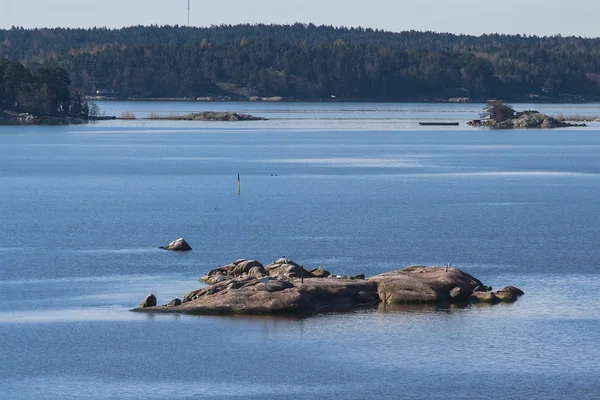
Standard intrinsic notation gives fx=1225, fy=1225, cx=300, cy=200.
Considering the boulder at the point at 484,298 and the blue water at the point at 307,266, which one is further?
the boulder at the point at 484,298

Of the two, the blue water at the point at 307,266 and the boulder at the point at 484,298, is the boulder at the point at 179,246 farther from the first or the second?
the boulder at the point at 484,298

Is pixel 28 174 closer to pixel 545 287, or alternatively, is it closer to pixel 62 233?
pixel 62 233

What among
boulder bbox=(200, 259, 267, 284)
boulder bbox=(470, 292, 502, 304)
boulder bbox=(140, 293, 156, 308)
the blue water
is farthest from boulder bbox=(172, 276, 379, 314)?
boulder bbox=(470, 292, 502, 304)

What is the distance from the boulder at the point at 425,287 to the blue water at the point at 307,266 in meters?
1.06

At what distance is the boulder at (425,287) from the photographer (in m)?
52.1

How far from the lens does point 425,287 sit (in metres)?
52.5

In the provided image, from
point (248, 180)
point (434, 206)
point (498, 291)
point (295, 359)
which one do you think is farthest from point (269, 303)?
point (248, 180)

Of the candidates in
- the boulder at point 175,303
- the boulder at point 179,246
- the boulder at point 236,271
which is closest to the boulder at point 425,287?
the boulder at point 236,271

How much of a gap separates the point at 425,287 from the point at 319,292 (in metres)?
4.72

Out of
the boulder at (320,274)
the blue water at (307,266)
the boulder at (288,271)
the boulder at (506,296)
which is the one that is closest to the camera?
the blue water at (307,266)

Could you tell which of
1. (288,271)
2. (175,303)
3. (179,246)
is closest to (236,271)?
(288,271)

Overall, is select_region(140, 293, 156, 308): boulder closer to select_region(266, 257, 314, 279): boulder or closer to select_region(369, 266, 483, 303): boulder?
select_region(266, 257, 314, 279): boulder

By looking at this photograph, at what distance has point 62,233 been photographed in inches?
3054

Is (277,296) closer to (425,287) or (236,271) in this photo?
(236,271)
